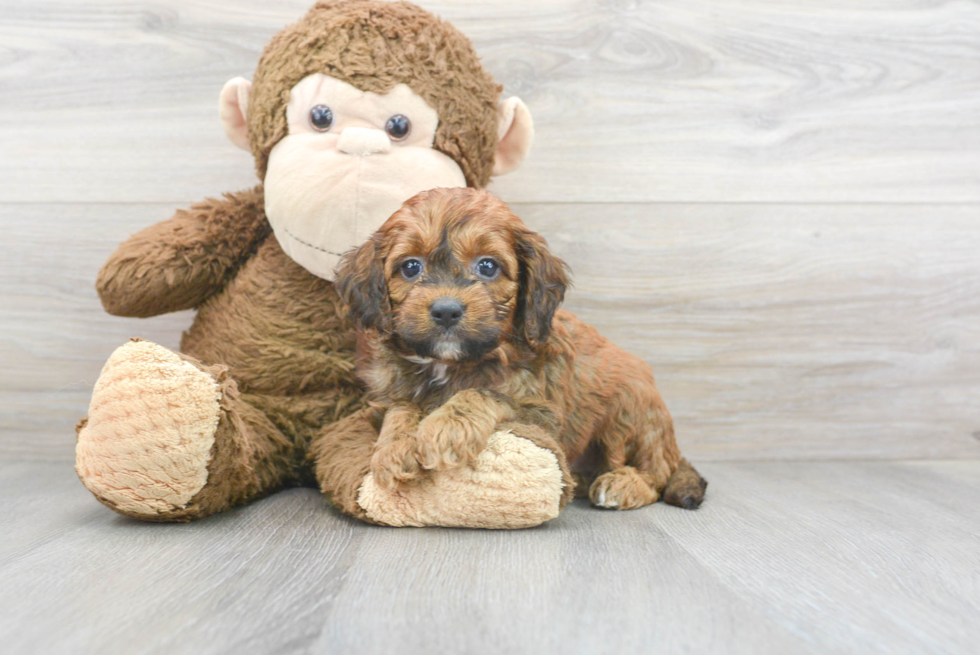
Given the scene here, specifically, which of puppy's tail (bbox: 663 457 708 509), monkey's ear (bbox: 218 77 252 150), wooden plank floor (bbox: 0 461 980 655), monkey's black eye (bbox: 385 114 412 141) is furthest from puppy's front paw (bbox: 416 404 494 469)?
monkey's ear (bbox: 218 77 252 150)

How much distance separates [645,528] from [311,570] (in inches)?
29.0

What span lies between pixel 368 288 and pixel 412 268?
0.11 meters

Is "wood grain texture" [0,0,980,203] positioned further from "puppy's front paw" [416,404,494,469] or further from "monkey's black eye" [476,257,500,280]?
"puppy's front paw" [416,404,494,469]

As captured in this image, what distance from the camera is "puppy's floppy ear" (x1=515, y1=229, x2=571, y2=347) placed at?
161cm

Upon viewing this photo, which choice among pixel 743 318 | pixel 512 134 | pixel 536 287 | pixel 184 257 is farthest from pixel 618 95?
pixel 184 257

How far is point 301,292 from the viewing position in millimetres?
2014

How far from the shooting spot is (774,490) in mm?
2146

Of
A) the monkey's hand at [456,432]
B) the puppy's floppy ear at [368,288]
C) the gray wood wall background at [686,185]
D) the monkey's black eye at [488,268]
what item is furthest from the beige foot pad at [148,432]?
the gray wood wall background at [686,185]

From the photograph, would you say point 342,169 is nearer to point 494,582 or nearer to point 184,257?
point 184,257

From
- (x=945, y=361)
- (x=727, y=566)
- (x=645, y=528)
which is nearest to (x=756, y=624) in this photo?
(x=727, y=566)

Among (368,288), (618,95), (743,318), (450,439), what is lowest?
(743,318)

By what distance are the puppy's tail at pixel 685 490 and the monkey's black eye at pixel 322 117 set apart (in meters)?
1.23

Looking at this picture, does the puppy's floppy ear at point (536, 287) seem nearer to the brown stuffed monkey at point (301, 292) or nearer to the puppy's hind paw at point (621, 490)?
the brown stuffed monkey at point (301, 292)

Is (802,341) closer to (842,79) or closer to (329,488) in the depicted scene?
(842,79)
